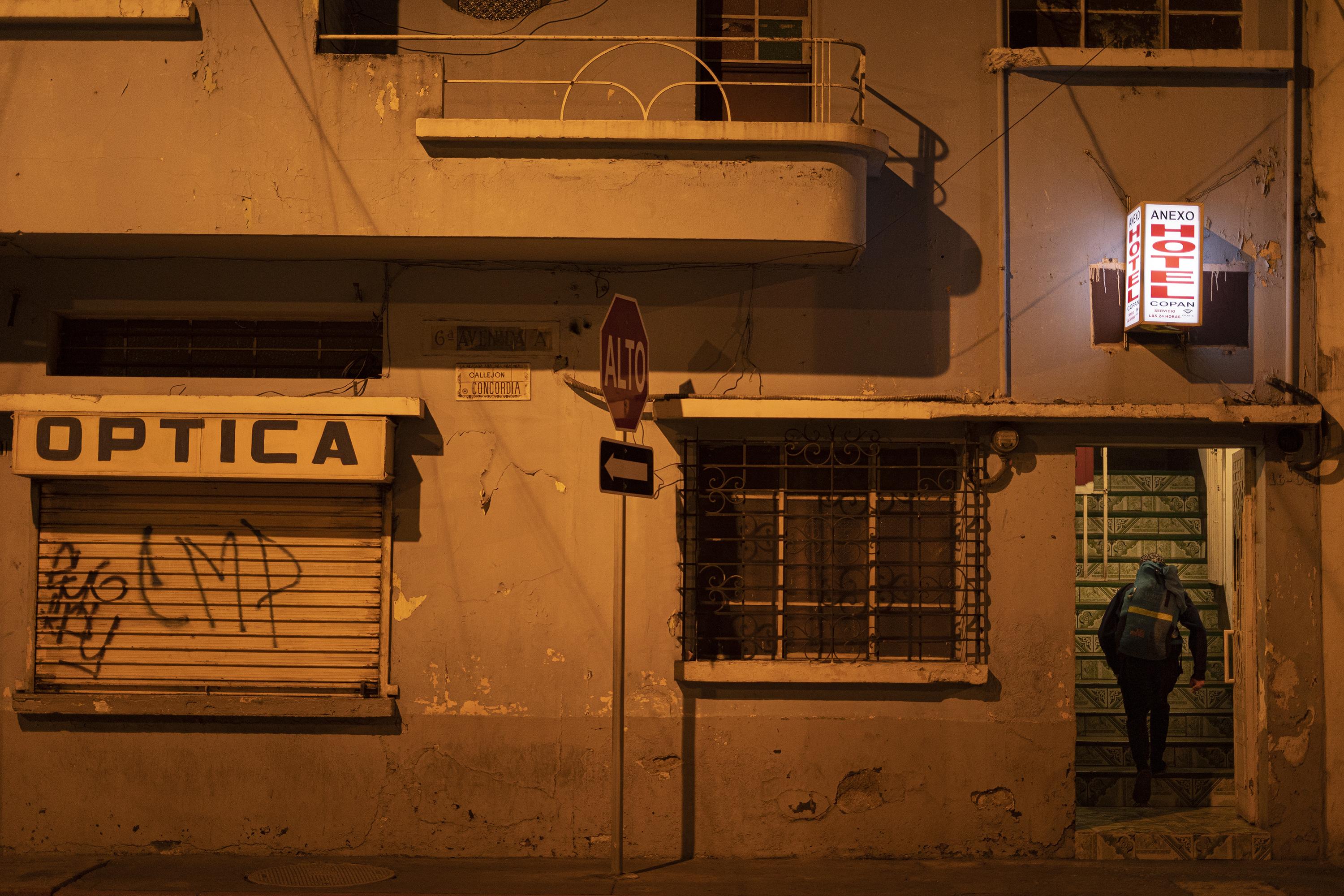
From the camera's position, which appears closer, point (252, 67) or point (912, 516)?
point (252, 67)

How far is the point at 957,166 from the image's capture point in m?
7.88

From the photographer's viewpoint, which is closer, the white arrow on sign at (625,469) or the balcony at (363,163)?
the white arrow on sign at (625,469)

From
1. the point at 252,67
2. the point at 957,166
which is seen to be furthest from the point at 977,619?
the point at 252,67

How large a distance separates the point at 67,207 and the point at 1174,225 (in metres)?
7.67

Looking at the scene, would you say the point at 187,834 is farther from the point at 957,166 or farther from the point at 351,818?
the point at 957,166

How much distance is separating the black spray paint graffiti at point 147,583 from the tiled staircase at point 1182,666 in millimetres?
6494

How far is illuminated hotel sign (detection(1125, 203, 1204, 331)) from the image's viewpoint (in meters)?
7.42

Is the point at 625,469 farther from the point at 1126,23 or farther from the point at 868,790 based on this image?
the point at 1126,23

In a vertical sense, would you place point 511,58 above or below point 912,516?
above

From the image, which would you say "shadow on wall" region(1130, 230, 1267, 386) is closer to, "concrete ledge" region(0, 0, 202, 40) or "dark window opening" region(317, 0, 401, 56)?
"dark window opening" region(317, 0, 401, 56)

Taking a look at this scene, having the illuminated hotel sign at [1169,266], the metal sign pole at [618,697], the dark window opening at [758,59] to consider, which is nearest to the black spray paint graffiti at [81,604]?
the metal sign pole at [618,697]

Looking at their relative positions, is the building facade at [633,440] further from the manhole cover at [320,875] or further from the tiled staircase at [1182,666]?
the tiled staircase at [1182,666]

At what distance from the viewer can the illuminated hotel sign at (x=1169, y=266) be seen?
742cm

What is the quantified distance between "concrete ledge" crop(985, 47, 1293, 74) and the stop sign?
3534 mm
